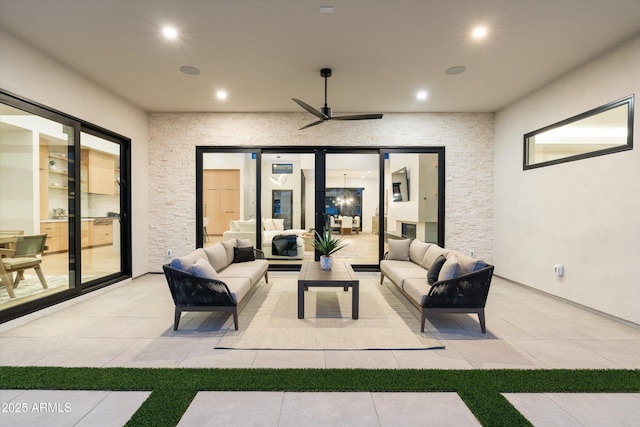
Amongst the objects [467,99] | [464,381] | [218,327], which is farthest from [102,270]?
[467,99]

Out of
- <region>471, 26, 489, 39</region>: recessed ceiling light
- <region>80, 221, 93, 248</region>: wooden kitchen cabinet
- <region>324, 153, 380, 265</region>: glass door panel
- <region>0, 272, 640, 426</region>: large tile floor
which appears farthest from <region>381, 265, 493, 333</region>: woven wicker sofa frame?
<region>80, 221, 93, 248</region>: wooden kitchen cabinet

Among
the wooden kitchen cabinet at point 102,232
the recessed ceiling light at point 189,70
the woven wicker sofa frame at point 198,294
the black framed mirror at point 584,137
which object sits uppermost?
the recessed ceiling light at point 189,70

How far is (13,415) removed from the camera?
6.12 feet

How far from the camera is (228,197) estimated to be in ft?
20.0

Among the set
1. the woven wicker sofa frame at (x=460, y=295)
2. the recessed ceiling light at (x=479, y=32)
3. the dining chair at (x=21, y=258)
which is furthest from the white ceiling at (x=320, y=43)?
the woven wicker sofa frame at (x=460, y=295)

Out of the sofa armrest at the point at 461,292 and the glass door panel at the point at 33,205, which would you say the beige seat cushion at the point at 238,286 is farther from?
the glass door panel at the point at 33,205

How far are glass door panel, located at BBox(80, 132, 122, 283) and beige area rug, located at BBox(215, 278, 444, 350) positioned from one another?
2.57 m

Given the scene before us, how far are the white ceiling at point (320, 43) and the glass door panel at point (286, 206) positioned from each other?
1557 mm

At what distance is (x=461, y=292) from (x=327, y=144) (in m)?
3.73

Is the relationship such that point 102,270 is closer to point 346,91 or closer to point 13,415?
point 13,415

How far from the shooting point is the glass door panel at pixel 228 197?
602cm

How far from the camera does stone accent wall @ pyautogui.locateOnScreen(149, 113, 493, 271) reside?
582 centimetres

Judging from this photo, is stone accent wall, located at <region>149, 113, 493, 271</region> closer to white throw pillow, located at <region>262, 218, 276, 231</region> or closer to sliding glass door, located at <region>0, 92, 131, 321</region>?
sliding glass door, located at <region>0, 92, 131, 321</region>

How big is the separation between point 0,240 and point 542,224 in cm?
694
